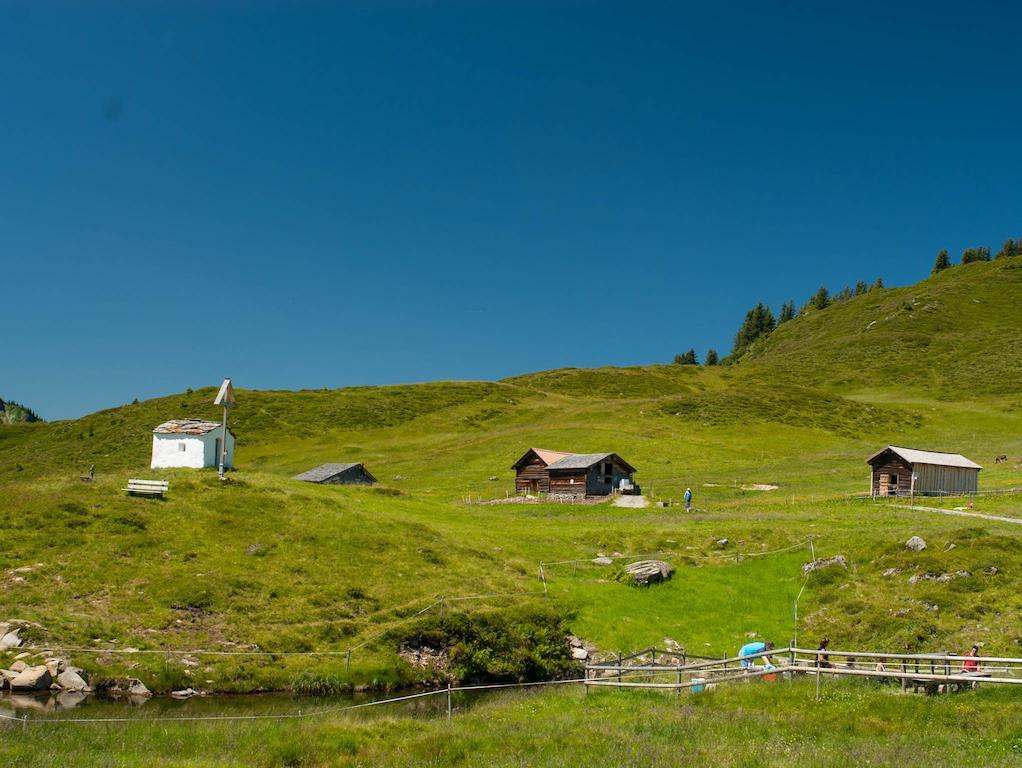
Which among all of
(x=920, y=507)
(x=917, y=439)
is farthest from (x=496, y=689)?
(x=917, y=439)

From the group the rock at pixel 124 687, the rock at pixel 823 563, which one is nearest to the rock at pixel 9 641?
the rock at pixel 124 687

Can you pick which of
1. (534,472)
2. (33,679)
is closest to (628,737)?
(33,679)

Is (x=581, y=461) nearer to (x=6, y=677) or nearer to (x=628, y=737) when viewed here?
(x=6, y=677)

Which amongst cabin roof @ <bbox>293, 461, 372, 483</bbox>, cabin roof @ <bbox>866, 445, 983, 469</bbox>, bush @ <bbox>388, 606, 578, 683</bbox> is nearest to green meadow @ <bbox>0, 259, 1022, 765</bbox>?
bush @ <bbox>388, 606, 578, 683</bbox>

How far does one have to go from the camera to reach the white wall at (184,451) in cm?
5347

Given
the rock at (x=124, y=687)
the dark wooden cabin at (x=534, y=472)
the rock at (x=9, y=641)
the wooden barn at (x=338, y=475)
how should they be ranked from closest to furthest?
the rock at (x=124, y=687)
the rock at (x=9, y=641)
the wooden barn at (x=338, y=475)
the dark wooden cabin at (x=534, y=472)

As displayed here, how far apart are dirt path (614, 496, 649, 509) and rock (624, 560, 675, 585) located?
907 inches

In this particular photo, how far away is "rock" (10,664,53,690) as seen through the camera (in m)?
25.1

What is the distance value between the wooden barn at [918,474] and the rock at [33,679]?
6041cm

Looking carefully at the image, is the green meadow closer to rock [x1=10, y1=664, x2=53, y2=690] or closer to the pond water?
the pond water

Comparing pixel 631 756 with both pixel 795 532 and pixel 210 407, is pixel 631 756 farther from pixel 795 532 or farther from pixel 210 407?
pixel 210 407

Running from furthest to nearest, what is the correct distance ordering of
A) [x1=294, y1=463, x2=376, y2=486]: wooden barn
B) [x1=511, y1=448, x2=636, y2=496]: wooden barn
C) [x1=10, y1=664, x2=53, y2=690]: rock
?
[x1=511, y1=448, x2=636, y2=496]: wooden barn → [x1=294, y1=463, x2=376, y2=486]: wooden barn → [x1=10, y1=664, x2=53, y2=690]: rock

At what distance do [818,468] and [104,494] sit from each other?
6802cm

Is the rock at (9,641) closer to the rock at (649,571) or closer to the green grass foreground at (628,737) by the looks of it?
the green grass foreground at (628,737)
